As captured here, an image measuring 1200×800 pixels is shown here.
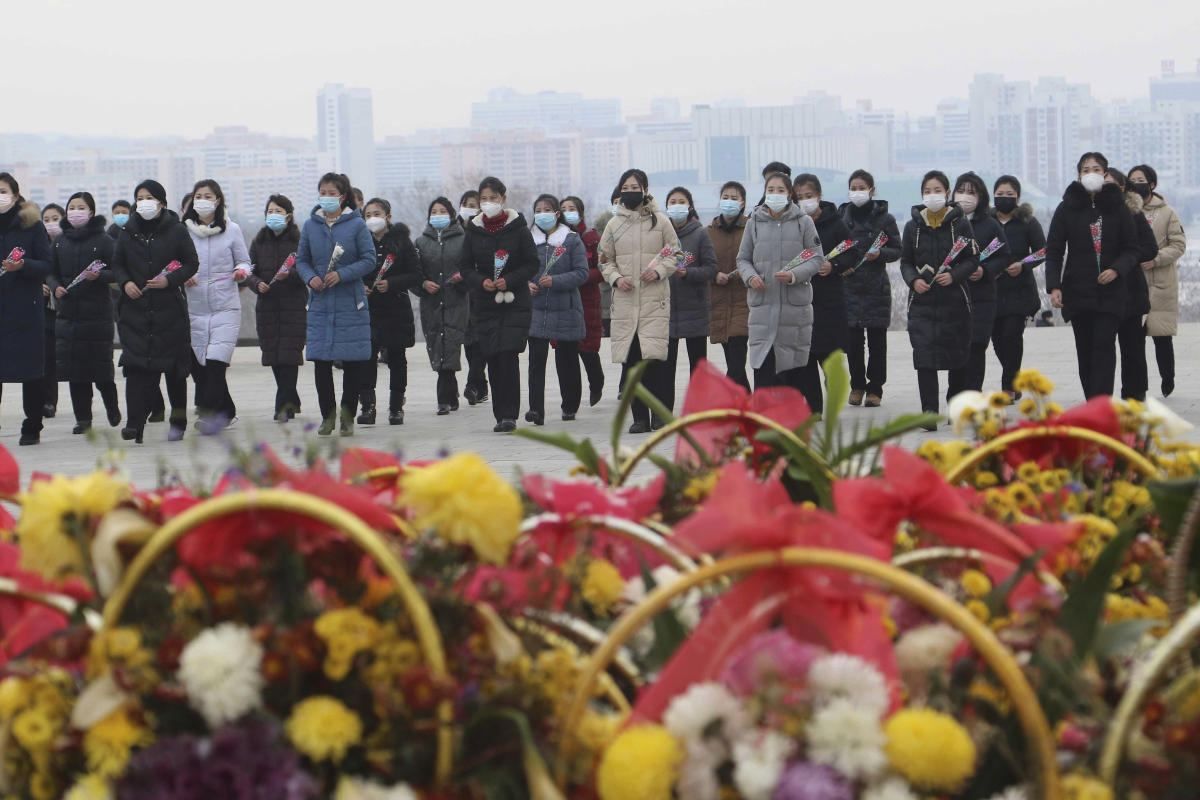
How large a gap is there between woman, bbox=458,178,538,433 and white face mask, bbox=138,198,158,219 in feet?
6.93

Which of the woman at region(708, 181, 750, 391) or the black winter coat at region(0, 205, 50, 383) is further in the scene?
the woman at region(708, 181, 750, 391)

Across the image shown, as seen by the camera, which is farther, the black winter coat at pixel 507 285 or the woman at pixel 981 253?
the woman at pixel 981 253

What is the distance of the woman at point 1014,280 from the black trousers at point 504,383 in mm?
3680

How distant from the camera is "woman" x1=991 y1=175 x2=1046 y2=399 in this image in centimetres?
1354

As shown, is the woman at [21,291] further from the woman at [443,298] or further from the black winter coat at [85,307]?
the woman at [443,298]

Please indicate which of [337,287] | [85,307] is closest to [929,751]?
[337,287]

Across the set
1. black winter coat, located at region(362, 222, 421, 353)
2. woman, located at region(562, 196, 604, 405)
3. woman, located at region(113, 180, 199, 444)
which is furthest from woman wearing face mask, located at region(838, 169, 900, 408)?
woman, located at region(113, 180, 199, 444)

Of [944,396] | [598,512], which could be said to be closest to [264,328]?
[944,396]

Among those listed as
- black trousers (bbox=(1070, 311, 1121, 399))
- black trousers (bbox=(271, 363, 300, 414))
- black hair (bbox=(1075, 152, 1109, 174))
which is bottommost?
black trousers (bbox=(271, 363, 300, 414))

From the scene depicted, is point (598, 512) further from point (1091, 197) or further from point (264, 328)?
point (264, 328)

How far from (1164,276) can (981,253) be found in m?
1.66

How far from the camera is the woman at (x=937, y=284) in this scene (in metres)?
11.5

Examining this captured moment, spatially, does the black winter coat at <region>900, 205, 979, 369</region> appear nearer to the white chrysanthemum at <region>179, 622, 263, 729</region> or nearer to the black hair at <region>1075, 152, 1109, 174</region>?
the black hair at <region>1075, 152, 1109, 174</region>

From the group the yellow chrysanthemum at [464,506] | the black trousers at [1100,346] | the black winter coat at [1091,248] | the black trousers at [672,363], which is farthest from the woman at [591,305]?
the yellow chrysanthemum at [464,506]
